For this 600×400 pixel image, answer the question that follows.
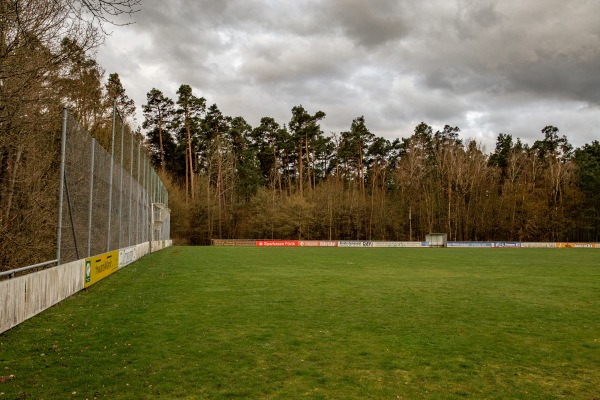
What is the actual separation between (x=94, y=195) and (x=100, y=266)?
274cm

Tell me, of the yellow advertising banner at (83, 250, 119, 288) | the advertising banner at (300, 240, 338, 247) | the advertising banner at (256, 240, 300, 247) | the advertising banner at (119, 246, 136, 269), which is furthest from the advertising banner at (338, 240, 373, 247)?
the yellow advertising banner at (83, 250, 119, 288)

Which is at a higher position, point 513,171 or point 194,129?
point 194,129

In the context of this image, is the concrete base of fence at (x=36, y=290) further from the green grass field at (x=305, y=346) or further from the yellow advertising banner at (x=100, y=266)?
the yellow advertising banner at (x=100, y=266)

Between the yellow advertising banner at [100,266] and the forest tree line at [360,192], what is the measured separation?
46236 mm

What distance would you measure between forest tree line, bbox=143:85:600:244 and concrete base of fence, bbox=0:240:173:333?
174 ft

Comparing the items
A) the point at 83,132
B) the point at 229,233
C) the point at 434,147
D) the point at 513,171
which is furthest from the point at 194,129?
the point at 83,132

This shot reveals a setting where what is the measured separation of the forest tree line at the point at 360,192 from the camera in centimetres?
6888

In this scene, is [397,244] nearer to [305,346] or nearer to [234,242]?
[234,242]

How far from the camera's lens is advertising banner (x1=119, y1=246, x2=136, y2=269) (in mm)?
21619

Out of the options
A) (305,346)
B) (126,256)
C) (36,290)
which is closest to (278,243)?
(126,256)

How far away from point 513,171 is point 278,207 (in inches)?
1500

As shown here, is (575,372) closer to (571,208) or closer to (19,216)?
(19,216)

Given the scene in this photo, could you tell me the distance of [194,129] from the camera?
224ft

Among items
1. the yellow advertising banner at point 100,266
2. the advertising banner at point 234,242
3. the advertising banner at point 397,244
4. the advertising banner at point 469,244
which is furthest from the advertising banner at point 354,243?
the yellow advertising banner at point 100,266
